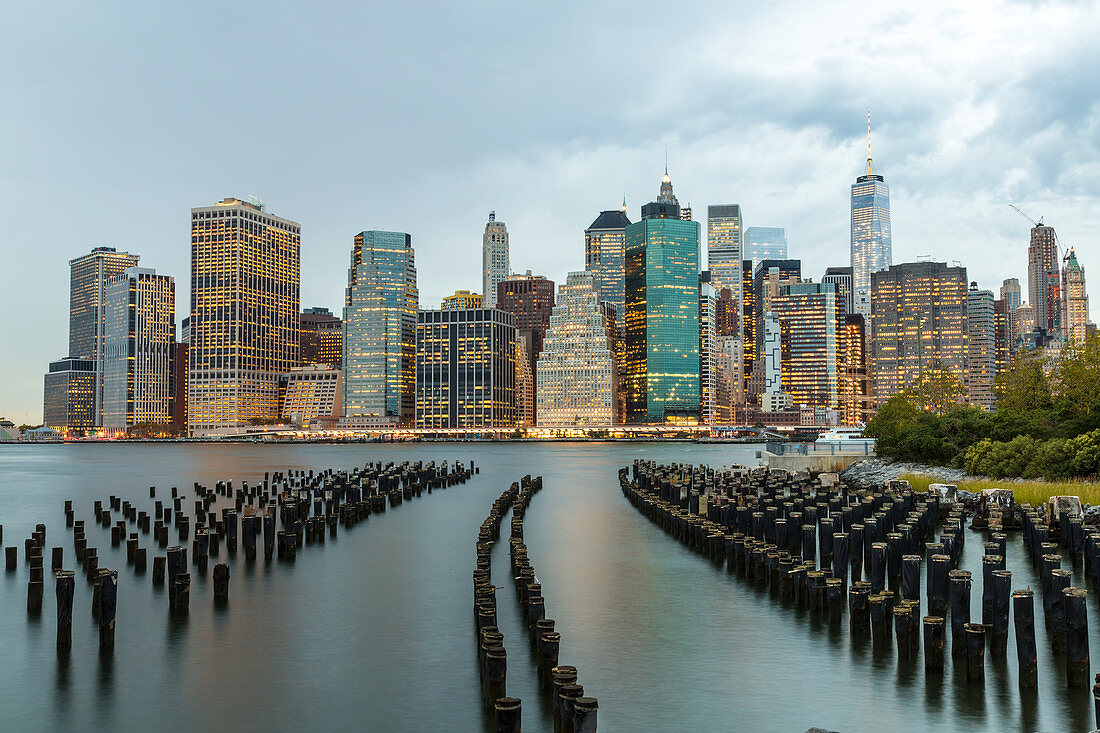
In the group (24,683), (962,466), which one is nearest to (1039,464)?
(962,466)

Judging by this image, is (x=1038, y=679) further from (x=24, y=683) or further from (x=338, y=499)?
(x=338, y=499)

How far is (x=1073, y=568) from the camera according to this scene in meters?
32.3

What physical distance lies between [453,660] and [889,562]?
57.9 feet

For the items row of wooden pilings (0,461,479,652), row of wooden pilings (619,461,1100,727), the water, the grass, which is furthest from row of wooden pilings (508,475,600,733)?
the grass

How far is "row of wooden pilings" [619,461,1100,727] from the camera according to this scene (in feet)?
66.5

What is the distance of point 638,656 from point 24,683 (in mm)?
15717

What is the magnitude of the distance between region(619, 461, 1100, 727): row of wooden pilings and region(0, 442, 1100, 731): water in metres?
0.76

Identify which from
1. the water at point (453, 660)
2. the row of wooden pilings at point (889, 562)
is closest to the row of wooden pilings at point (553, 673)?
the water at point (453, 660)

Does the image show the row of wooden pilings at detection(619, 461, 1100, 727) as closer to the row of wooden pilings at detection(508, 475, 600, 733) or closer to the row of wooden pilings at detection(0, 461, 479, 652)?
the row of wooden pilings at detection(508, 475, 600, 733)

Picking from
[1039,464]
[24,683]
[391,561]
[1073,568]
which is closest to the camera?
[24,683]

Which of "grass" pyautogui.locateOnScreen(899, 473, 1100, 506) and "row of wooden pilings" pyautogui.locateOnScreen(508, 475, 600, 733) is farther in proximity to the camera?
"grass" pyautogui.locateOnScreen(899, 473, 1100, 506)

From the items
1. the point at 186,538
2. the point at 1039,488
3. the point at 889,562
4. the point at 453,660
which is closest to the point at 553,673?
the point at 453,660

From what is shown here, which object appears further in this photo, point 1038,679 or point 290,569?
point 290,569

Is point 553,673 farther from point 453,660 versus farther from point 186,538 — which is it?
point 186,538
